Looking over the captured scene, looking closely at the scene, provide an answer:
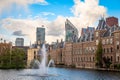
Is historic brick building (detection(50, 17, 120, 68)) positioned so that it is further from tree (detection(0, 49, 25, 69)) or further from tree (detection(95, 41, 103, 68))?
tree (detection(0, 49, 25, 69))

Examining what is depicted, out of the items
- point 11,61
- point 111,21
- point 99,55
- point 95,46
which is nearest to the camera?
point 99,55

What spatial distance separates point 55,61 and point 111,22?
204ft

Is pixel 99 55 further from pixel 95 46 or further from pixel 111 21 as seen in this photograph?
pixel 111 21

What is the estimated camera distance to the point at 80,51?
4508 inches

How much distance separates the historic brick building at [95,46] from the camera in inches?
3511

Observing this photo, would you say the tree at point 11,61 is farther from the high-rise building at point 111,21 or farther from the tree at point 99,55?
the high-rise building at point 111,21

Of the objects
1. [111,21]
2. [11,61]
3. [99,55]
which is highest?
[111,21]

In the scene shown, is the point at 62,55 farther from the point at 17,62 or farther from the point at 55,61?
the point at 17,62

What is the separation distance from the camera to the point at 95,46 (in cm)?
10100

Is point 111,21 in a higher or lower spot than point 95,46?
higher

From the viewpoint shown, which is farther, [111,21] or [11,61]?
[111,21]

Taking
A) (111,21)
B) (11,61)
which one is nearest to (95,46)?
(111,21)

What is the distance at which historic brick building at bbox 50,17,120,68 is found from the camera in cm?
8918

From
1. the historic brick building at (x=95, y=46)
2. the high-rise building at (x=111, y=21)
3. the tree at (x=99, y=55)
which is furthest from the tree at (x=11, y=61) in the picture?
the high-rise building at (x=111, y=21)
